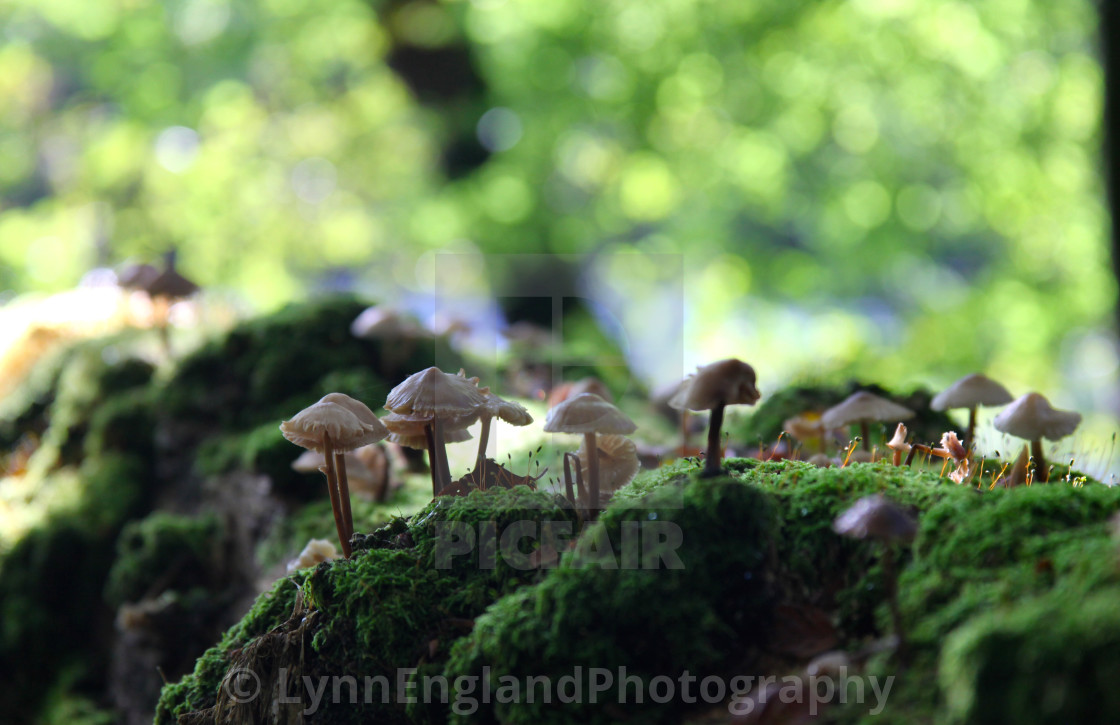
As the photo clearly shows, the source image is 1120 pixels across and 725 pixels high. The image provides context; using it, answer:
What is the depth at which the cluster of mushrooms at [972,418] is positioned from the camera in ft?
10.1

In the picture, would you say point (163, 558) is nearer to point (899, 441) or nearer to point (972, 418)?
point (899, 441)

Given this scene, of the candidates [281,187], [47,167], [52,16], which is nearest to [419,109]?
[281,187]

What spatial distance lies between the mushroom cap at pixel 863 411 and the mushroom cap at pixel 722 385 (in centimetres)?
151

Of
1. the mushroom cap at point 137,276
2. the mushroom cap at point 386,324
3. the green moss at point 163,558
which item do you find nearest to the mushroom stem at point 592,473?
the mushroom cap at point 386,324

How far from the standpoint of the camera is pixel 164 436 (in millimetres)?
6152

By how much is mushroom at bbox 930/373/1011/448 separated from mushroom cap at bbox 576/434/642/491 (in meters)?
1.67

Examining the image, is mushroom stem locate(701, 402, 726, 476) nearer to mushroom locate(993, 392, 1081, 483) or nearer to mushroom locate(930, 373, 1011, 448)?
mushroom locate(993, 392, 1081, 483)

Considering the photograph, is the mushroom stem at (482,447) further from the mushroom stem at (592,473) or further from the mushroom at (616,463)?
the mushroom stem at (592,473)

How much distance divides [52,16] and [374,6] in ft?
20.8

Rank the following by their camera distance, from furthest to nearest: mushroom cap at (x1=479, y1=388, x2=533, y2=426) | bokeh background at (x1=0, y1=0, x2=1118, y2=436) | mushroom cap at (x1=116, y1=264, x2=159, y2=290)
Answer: bokeh background at (x1=0, y1=0, x2=1118, y2=436) < mushroom cap at (x1=116, y1=264, x2=159, y2=290) < mushroom cap at (x1=479, y1=388, x2=533, y2=426)

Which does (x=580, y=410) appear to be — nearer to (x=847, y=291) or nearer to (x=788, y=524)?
(x=788, y=524)

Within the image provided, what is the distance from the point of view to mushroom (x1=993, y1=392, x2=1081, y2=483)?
3047mm

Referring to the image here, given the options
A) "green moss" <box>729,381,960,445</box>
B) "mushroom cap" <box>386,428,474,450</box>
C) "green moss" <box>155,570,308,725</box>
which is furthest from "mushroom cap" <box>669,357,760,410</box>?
"green moss" <box>729,381,960,445</box>

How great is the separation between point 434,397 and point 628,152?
40.1 ft
